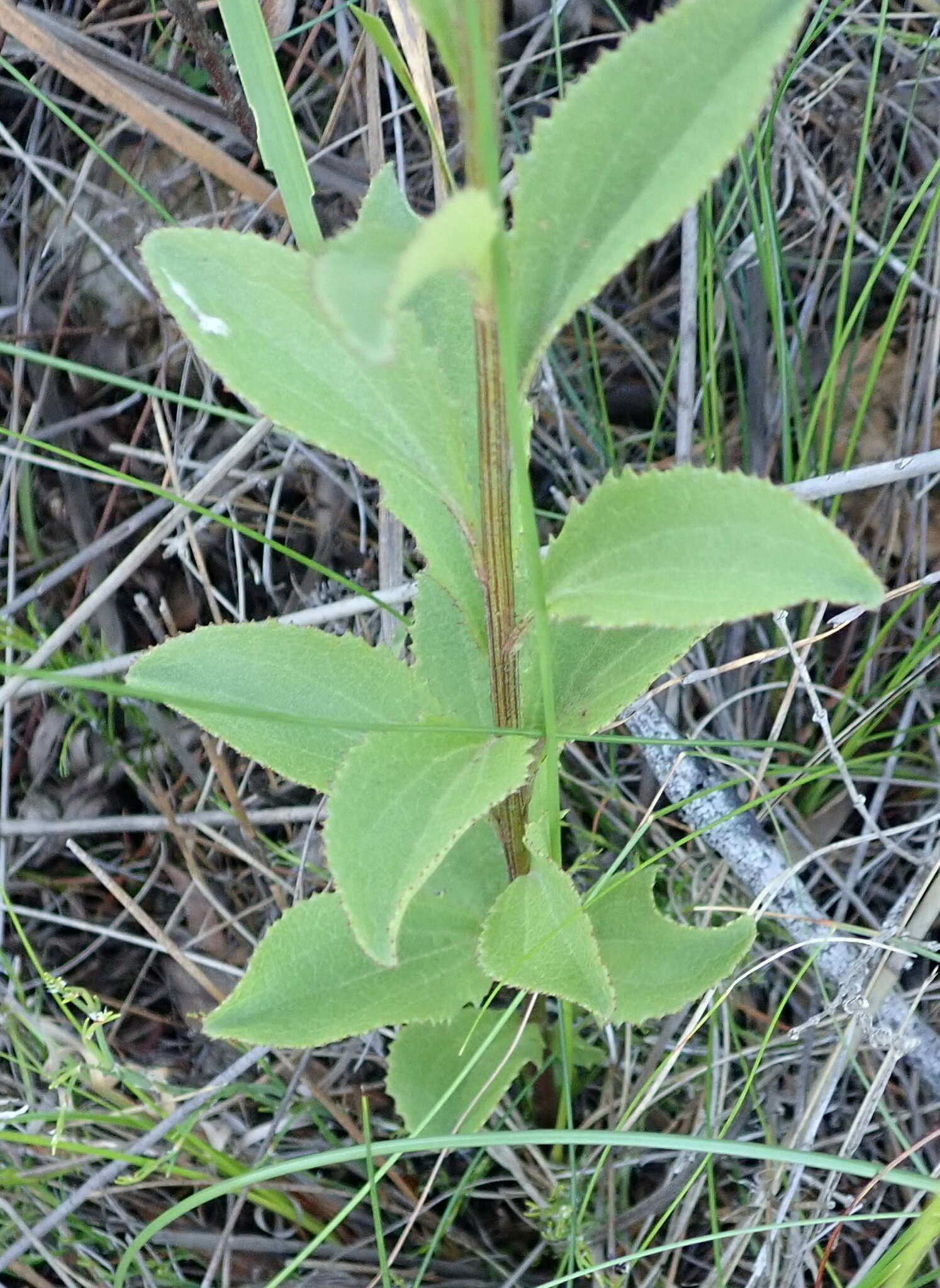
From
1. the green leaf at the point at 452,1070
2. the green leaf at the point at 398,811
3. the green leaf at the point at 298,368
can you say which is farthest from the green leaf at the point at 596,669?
the green leaf at the point at 452,1070

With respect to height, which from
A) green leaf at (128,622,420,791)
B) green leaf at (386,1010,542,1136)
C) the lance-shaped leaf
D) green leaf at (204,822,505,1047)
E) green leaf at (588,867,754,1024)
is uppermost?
the lance-shaped leaf

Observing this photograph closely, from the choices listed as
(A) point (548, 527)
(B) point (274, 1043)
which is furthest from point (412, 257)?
(A) point (548, 527)

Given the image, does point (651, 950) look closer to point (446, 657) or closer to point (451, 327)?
point (446, 657)

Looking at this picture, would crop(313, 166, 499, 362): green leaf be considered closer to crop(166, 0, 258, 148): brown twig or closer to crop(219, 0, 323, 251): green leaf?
crop(219, 0, 323, 251): green leaf

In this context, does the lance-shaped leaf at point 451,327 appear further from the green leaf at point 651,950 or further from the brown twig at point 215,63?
the brown twig at point 215,63

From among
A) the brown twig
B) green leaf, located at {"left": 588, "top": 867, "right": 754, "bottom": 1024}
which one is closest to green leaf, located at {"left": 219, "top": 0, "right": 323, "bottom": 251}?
the brown twig

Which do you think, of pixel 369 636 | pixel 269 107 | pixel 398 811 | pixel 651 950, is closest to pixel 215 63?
pixel 269 107

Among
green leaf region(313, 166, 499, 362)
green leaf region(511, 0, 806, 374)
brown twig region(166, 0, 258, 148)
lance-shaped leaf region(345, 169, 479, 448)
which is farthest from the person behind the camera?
brown twig region(166, 0, 258, 148)
